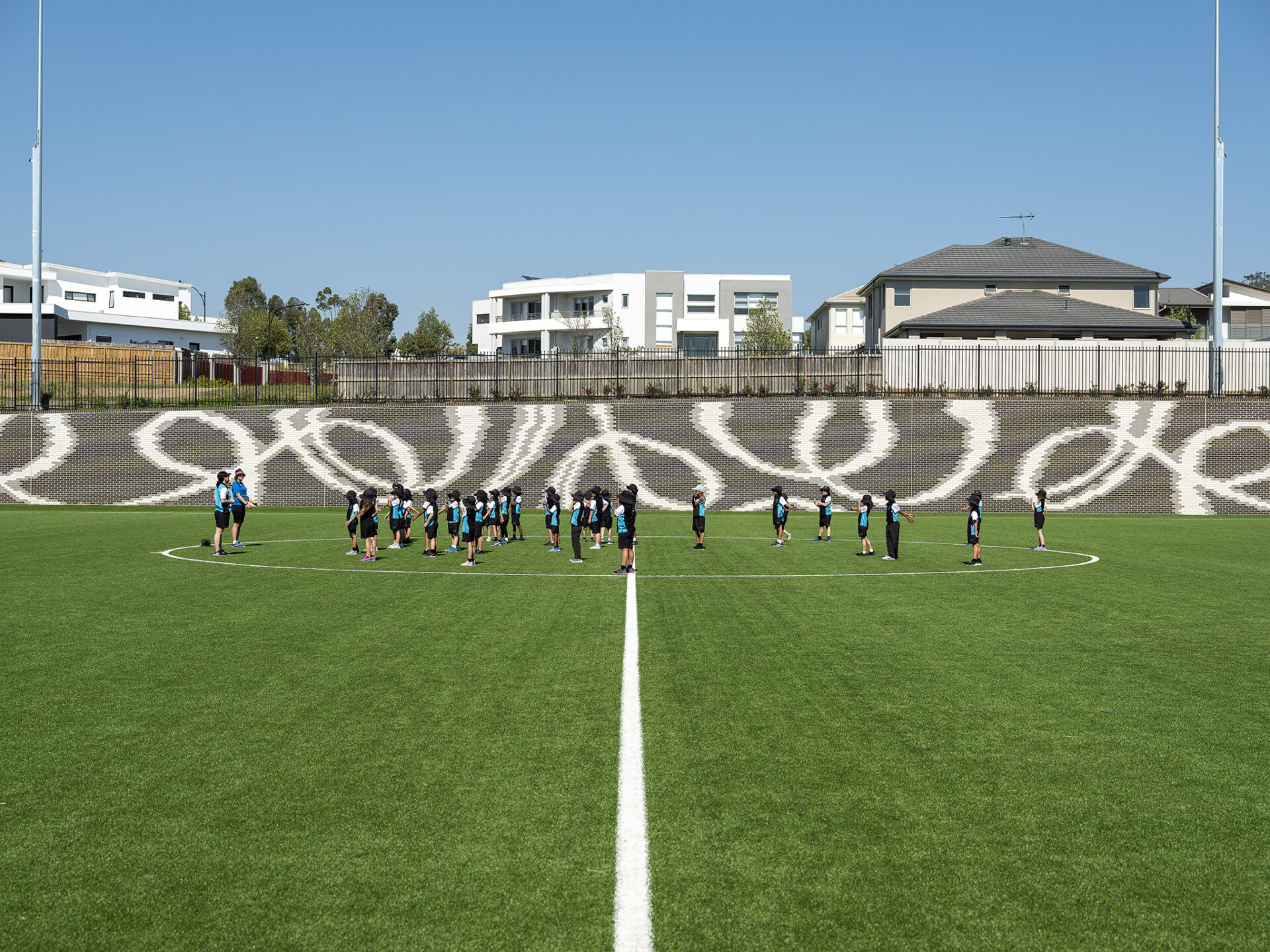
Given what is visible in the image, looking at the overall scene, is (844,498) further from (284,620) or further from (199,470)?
(284,620)

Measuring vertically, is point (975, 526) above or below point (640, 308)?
below

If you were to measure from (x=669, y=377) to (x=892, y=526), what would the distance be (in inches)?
905

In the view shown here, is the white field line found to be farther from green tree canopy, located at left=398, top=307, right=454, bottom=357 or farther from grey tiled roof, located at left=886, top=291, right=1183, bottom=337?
green tree canopy, located at left=398, top=307, right=454, bottom=357

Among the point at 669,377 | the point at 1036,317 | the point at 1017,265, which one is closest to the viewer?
the point at 669,377

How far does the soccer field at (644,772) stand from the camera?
4.61 meters

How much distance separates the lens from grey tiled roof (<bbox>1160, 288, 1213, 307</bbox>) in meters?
67.8

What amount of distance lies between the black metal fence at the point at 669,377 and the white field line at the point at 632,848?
3433 centimetres

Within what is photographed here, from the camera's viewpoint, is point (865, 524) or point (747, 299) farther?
point (747, 299)

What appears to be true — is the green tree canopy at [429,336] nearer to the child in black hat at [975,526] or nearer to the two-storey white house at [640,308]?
the two-storey white house at [640,308]

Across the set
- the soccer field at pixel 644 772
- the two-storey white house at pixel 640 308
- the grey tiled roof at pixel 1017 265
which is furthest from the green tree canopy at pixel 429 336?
the soccer field at pixel 644 772

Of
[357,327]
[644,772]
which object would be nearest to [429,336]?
[357,327]

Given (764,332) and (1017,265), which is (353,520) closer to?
(1017,265)

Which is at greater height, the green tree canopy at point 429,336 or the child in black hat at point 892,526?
the green tree canopy at point 429,336

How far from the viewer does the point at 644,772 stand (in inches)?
261
